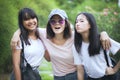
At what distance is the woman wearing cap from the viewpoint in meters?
3.41

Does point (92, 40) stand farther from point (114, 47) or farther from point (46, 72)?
point (46, 72)

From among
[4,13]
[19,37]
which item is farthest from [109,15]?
[19,37]

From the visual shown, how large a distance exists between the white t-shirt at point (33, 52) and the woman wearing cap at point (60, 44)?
15 centimetres

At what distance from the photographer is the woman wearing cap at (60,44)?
341 cm

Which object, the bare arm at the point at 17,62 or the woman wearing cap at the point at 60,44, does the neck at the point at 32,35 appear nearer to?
the woman wearing cap at the point at 60,44

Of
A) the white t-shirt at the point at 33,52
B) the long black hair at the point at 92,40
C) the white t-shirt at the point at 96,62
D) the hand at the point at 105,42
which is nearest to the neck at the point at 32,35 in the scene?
the white t-shirt at the point at 33,52

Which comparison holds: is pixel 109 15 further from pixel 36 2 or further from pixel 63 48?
pixel 63 48

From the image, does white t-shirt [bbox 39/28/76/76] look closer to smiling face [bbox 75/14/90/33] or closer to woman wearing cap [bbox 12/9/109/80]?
woman wearing cap [bbox 12/9/109/80]

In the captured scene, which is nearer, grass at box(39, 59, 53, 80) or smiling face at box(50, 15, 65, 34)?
smiling face at box(50, 15, 65, 34)

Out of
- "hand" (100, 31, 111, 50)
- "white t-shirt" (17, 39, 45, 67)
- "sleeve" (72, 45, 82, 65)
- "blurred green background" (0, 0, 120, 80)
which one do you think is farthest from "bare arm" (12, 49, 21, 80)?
"blurred green background" (0, 0, 120, 80)

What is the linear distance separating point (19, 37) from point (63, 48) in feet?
1.69

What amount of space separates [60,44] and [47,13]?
1646mm

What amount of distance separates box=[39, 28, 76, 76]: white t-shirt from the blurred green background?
54.0 inches

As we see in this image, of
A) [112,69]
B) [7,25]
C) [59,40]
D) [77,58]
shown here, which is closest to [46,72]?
[7,25]
